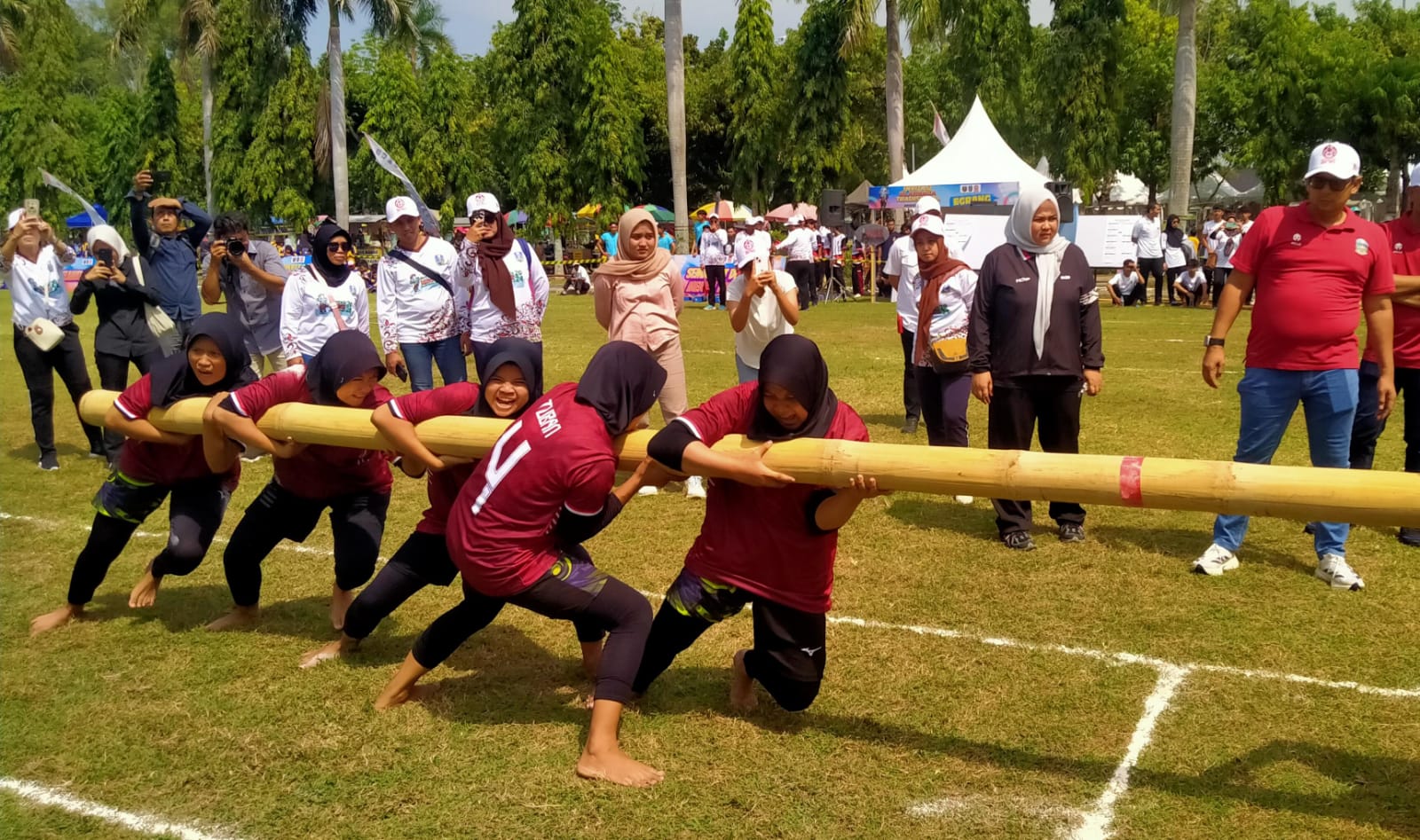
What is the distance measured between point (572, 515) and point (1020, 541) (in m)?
3.64

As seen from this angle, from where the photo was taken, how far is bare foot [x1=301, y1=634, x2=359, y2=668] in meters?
5.49

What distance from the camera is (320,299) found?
8375mm

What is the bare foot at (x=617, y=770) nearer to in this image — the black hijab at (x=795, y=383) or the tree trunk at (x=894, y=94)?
the black hijab at (x=795, y=383)

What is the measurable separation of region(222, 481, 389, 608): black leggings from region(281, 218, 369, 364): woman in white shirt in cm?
275

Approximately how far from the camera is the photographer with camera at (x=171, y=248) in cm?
928

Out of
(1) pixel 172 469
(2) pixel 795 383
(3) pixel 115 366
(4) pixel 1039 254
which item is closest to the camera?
(2) pixel 795 383

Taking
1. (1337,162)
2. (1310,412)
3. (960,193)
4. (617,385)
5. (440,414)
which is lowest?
(1310,412)

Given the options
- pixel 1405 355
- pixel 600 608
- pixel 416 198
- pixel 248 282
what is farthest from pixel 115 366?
pixel 1405 355

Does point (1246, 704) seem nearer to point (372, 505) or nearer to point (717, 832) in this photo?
point (717, 832)

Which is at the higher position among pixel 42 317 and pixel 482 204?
pixel 482 204

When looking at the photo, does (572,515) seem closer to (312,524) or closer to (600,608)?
(600,608)

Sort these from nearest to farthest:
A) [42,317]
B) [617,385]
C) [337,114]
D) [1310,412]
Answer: [617,385], [1310,412], [42,317], [337,114]

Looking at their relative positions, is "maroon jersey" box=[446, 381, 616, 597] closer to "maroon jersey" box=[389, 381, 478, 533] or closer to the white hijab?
"maroon jersey" box=[389, 381, 478, 533]

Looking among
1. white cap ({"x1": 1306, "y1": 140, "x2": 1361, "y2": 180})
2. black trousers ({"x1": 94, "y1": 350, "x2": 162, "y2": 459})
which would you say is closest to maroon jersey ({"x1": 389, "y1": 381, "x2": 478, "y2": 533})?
white cap ({"x1": 1306, "y1": 140, "x2": 1361, "y2": 180})
